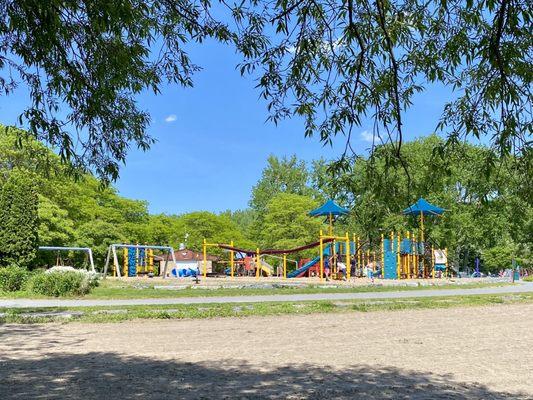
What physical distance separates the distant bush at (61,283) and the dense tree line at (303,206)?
381 centimetres

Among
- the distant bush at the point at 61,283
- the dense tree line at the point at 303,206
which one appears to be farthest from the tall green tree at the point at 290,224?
the distant bush at the point at 61,283

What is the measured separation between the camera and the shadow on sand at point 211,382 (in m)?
5.21

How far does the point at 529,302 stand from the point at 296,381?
45.5ft

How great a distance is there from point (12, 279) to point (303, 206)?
3558 centimetres

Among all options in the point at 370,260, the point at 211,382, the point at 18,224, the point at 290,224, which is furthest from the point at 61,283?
the point at 290,224

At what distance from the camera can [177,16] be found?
5855mm

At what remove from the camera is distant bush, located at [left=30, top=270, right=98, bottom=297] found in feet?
57.2

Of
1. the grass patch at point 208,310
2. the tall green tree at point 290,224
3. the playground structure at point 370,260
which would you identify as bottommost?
the grass patch at point 208,310

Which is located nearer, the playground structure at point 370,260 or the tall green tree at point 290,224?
the playground structure at point 370,260

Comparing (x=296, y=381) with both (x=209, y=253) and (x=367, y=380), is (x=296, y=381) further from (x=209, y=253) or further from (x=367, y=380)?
(x=209, y=253)

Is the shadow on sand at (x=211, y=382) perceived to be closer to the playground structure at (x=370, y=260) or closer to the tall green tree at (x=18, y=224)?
the tall green tree at (x=18, y=224)

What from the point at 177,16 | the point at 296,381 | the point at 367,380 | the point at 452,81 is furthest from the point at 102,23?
the point at 367,380

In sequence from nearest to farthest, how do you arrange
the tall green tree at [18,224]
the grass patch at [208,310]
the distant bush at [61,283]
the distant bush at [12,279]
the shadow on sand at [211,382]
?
the shadow on sand at [211,382]
the grass patch at [208,310]
the distant bush at [61,283]
the distant bush at [12,279]
the tall green tree at [18,224]

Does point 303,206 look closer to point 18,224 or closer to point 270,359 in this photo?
point 18,224
